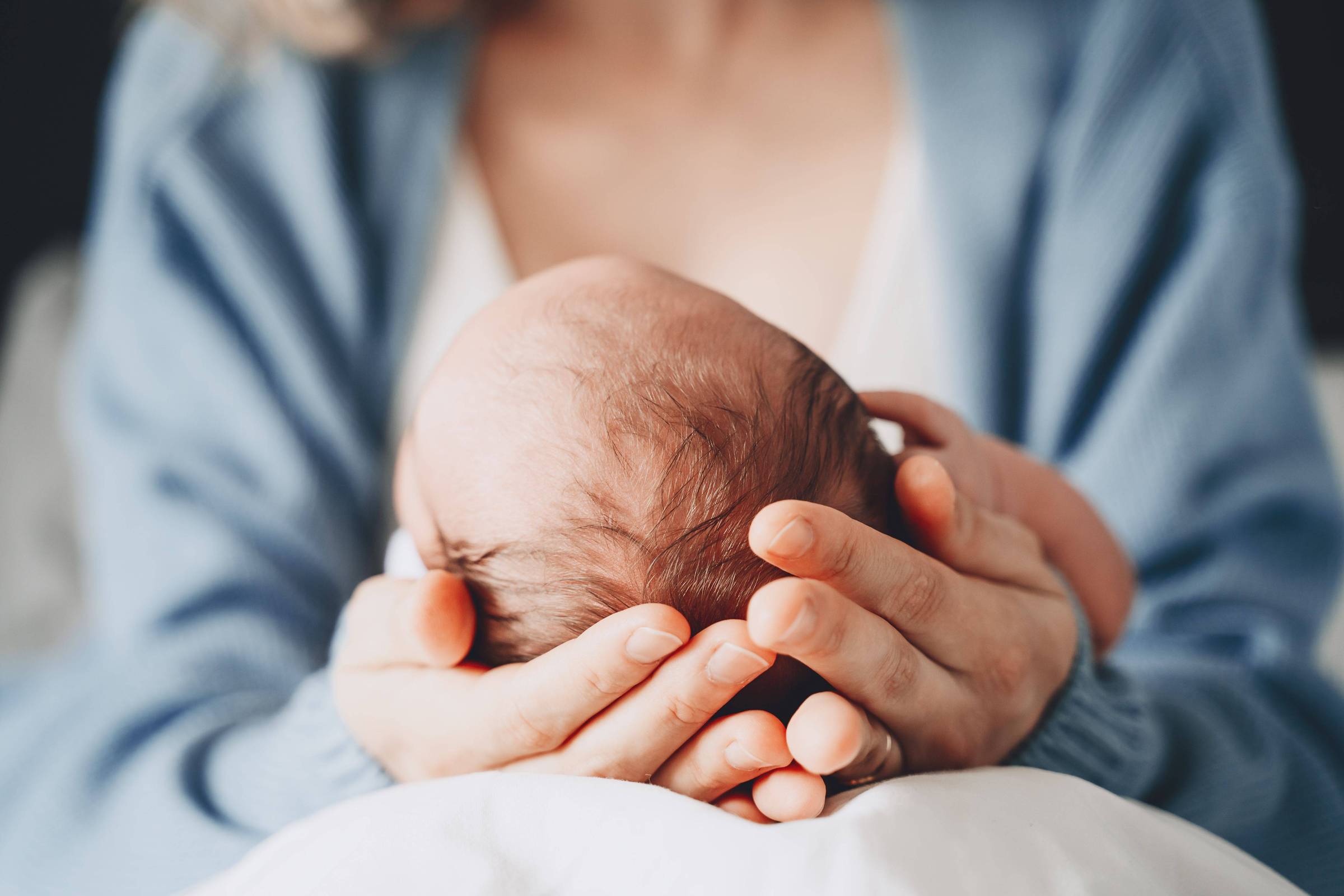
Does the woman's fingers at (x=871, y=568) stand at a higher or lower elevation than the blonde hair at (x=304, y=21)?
lower

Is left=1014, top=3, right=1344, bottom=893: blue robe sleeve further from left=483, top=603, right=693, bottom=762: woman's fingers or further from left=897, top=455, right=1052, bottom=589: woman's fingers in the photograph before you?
left=483, top=603, right=693, bottom=762: woman's fingers

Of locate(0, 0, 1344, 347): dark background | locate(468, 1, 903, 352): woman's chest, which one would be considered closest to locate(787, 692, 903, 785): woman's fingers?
locate(468, 1, 903, 352): woman's chest

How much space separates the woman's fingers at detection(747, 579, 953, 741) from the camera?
35cm

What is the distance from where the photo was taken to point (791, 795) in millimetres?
386

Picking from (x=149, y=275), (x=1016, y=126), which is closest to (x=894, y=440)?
(x=1016, y=126)

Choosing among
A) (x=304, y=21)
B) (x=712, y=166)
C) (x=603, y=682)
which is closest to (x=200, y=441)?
(x=304, y=21)

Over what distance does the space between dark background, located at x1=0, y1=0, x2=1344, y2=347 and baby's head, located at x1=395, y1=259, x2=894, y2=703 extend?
111cm

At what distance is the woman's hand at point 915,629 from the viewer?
0.36 m

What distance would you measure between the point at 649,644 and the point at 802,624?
0.20ft

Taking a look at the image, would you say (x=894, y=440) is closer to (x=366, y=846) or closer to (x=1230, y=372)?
(x=1230, y=372)

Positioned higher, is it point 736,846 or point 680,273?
point 680,273

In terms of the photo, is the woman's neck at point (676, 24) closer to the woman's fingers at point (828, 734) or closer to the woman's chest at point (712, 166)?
the woman's chest at point (712, 166)

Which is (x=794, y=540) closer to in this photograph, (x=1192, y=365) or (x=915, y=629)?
(x=915, y=629)

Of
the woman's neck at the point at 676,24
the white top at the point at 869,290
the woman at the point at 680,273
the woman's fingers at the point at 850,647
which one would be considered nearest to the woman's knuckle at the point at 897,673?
the woman's fingers at the point at 850,647
